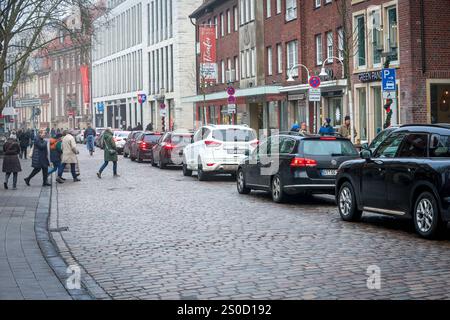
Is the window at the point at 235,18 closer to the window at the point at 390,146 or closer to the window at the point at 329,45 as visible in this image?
the window at the point at 329,45

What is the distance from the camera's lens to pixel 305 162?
728 inches

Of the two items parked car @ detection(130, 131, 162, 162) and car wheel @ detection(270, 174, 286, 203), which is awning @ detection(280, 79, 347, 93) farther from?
car wheel @ detection(270, 174, 286, 203)

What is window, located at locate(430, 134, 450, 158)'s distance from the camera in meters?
12.5

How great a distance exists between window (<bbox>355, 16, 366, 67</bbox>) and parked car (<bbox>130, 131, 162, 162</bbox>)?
982 centimetres

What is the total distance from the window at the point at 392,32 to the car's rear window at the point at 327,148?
57.6 ft

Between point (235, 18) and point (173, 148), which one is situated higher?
point (235, 18)

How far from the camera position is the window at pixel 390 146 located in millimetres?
13609

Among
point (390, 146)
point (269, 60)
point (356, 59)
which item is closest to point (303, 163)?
point (390, 146)

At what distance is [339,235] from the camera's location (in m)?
13.1

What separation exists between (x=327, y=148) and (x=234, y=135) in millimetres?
8359

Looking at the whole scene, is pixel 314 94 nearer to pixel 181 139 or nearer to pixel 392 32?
pixel 181 139

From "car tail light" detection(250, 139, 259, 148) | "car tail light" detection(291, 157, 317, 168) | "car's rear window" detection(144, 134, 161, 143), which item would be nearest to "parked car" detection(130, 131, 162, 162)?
"car's rear window" detection(144, 134, 161, 143)

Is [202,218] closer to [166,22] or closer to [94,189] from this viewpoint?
[94,189]

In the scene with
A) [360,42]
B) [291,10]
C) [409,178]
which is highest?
[291,10]
